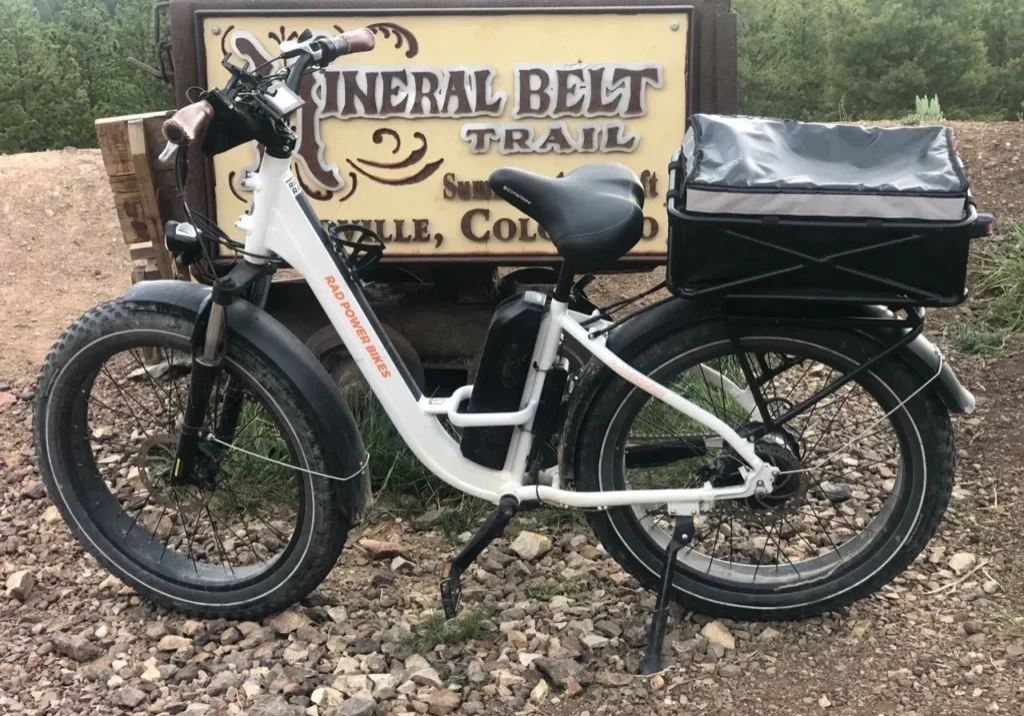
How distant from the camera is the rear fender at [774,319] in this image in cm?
260

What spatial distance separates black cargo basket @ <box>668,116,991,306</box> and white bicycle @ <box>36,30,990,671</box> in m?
0.09

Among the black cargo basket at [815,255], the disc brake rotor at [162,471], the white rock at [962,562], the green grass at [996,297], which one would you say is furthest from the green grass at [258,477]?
the green grass at [996,297]

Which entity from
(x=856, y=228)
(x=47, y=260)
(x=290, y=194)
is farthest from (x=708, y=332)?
(x=47, y=260)

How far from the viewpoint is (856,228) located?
7.91ft

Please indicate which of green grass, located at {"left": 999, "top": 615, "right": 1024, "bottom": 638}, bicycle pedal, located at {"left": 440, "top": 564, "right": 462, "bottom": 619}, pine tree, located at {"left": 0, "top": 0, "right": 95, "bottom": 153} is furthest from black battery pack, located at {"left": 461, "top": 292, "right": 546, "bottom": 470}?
pine tree, located at {"left": 0, "top": 0, "right": 95, "bottom": 153}

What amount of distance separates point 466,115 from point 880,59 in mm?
6269

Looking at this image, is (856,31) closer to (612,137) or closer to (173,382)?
(612,137)

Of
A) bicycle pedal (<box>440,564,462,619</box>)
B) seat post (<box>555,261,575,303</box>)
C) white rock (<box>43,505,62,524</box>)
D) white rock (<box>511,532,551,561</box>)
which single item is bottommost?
white rock (<box>43,505,62,524</box>)

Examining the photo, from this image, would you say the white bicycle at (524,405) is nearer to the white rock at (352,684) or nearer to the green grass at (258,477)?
the white rock at (352,684)

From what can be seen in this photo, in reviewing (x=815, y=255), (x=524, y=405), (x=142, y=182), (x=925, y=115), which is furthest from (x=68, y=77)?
(x=815, y=255)

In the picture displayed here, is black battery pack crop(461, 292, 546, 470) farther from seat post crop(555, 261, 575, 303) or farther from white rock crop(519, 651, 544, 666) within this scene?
white rock crop(519, 651, 544, 666)

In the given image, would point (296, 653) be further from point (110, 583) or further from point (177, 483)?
point (110, 583)

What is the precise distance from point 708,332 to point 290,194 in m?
1.11

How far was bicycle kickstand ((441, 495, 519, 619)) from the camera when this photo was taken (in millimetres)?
2791
